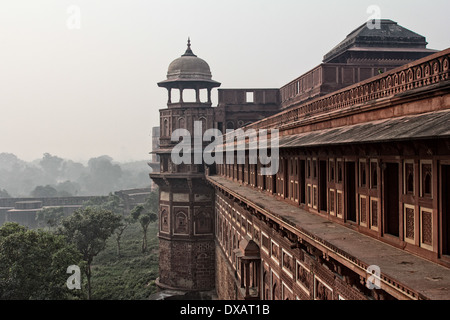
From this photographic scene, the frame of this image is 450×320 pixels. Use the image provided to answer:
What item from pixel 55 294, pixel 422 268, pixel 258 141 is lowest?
pixel 55 294

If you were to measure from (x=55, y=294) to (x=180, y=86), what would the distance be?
20.3 metres

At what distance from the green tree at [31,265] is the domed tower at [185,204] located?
10534mm

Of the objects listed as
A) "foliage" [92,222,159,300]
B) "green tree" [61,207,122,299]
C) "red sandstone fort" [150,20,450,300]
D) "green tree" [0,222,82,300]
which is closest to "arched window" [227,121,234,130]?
"foliage" [92,222,159,300]

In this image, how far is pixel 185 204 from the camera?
3822cm

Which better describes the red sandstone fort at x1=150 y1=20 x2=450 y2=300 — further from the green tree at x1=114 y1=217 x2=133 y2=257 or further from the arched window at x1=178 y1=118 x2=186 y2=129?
the green tree at x1=114 y1=217 x2=133 y2=257

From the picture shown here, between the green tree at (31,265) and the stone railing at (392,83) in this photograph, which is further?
the green tree at (31,265)

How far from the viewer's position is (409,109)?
7.64 metres

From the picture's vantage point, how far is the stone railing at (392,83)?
6944 mm

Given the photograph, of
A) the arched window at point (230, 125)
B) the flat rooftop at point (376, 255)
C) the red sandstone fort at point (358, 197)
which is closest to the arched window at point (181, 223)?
the arched window at point (230, 125)

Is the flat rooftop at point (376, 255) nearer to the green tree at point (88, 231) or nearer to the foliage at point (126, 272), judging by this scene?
the foliage at point (126, 272)

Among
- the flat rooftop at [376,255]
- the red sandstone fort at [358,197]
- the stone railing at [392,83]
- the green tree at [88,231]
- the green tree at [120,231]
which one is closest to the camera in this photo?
the flat rooftop at [376,255]

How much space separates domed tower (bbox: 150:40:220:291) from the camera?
122ft
